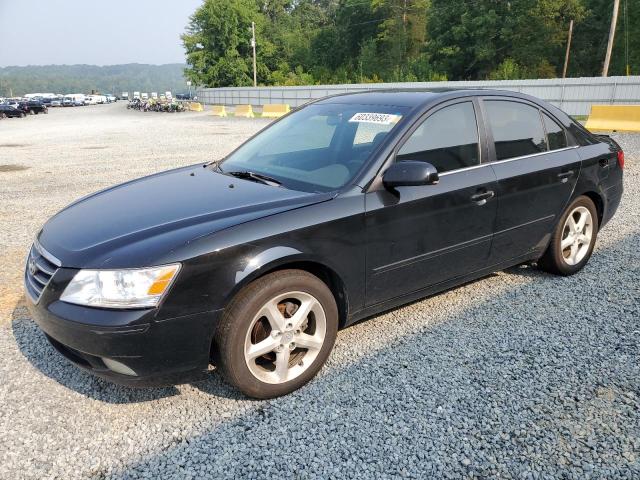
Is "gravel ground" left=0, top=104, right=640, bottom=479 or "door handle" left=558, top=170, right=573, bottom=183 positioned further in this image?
"door handle" left=558, top=170, right=573, bottom=183

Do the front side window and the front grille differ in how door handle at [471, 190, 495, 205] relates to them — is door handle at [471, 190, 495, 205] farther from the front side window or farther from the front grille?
the front grille

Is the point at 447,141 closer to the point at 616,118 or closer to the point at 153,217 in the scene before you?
the point at 153,217

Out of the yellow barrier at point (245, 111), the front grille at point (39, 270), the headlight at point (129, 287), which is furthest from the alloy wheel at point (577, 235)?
the yellow barrier at point (245, 111)

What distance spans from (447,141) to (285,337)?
5.75 feet

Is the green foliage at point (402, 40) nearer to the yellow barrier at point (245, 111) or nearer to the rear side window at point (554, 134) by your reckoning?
the yellow barrier at point (245, 111)

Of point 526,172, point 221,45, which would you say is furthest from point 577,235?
point 221,45

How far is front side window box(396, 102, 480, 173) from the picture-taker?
3326 millimetres

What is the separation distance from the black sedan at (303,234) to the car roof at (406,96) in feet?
0.09

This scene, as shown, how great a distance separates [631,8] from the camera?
49.8 meters

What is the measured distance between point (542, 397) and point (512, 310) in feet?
3.77

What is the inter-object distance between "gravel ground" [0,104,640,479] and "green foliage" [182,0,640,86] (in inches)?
1596

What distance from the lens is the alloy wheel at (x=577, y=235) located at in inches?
175

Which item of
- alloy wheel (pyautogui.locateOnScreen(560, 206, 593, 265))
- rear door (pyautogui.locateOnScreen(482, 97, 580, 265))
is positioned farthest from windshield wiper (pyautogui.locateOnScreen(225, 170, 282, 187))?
alloy wheel (pyautogui.locateOnScreen(560, 206, 593, 265))

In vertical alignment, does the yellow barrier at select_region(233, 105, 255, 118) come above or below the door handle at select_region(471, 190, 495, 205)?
below
